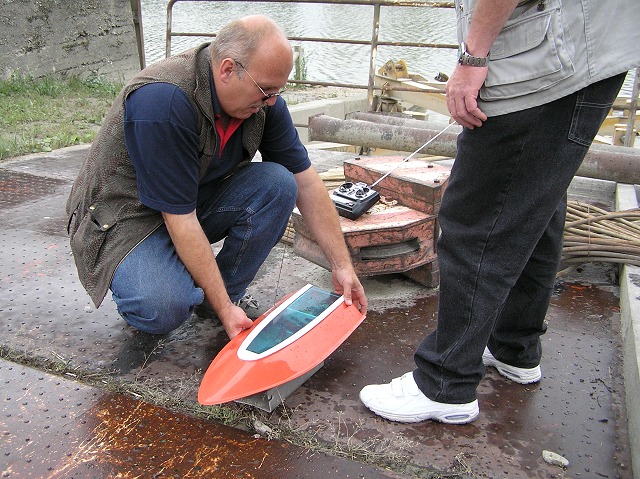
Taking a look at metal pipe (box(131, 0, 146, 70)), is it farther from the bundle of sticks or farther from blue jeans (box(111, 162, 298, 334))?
the bundle of sticks

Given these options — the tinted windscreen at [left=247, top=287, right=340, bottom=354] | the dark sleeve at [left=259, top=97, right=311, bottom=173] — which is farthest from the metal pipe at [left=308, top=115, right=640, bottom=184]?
the tinted windscreen at [left=247, top=287, right=340, bottom=354]

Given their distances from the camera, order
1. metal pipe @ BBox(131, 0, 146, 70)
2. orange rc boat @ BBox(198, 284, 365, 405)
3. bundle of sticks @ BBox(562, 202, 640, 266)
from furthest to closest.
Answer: metal pipe @ BBox(131, 0, 146, 70)
bundle of sticks @ BBox(562, 202, 640, 266)
orange rc boat @ BBox(198, 284, 365, 405)

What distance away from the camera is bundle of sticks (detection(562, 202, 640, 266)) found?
296 cm

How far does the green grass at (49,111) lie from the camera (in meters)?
5.17

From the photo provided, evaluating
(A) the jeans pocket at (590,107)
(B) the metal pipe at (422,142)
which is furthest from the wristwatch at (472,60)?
(B) the metal pipe at (422,142)

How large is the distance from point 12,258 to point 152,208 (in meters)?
1.32

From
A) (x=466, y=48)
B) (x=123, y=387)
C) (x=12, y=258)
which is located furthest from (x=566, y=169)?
(x=12, y=258)

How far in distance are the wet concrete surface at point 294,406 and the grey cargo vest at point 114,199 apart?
0.32m

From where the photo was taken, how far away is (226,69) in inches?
81.0

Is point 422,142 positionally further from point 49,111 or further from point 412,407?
point 49,111

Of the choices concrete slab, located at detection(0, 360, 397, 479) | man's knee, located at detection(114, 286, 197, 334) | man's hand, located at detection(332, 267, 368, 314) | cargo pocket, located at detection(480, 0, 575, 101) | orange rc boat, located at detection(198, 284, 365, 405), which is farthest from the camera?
man's hand, located at detection(332, 267, 368, 314)

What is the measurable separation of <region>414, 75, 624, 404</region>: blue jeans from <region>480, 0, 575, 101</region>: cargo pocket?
73 millimetres

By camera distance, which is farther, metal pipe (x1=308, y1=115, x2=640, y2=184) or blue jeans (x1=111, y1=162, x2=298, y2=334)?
metal pipe (x1=308, y1=115, x2=640, y2=184)

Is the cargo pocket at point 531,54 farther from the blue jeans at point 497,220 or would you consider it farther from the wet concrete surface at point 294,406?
the wet concrete surface at point 294,406
